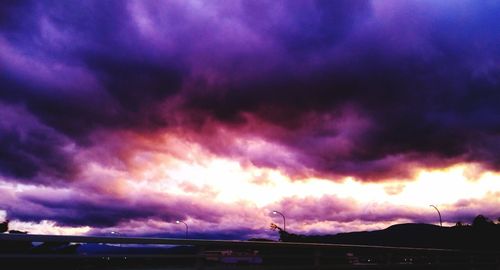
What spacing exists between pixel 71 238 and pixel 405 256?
1460 centimetres

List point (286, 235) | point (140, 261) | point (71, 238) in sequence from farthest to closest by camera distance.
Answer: point (286, 235)
point (140, 261)
point (71, 238)

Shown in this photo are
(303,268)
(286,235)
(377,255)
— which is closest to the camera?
(303,268)

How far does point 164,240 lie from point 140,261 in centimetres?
79

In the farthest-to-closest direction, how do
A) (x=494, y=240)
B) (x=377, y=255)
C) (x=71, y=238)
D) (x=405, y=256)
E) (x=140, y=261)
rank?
(x=494, y=240), (x=405, y=256), (x=377, y=255), (x=140, y=261), (x=71, y=238)

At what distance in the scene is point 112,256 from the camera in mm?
8656

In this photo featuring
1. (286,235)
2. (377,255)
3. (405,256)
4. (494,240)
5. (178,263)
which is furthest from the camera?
(494,240)

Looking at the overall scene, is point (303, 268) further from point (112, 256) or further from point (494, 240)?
point (494, 240)

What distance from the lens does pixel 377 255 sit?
53.4 ft

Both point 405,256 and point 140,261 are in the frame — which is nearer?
point 140,261

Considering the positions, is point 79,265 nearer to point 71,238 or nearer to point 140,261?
point 140,261

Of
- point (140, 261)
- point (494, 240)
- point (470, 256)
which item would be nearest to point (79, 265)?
point (140, 261)

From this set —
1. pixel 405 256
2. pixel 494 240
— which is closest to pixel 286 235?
pixel 494 240

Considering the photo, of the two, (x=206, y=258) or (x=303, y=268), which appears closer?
(x=206, y=258)

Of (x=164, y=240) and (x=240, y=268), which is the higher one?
(x=164, y=240)
